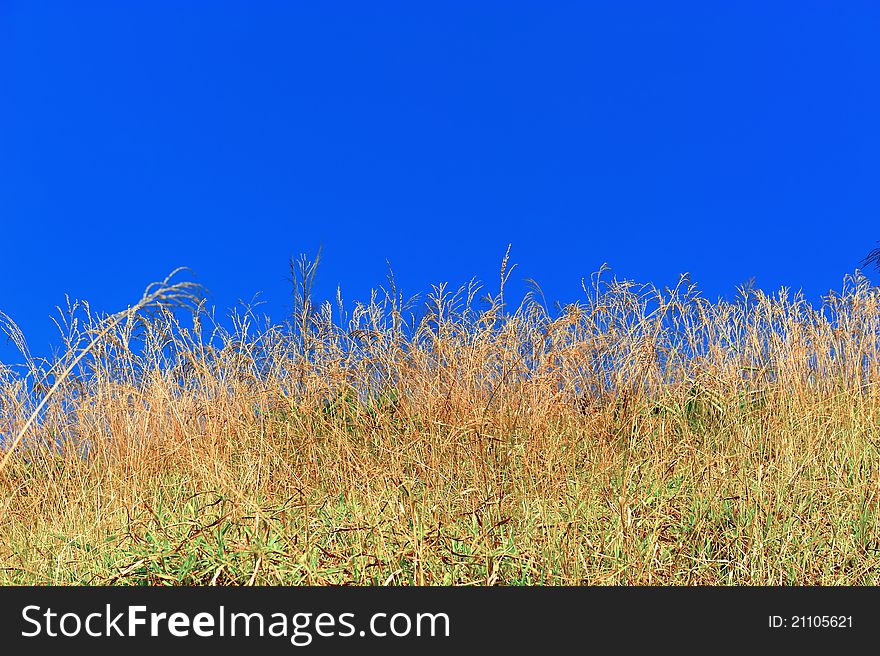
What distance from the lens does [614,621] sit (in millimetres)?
2467

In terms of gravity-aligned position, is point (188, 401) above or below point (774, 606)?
above

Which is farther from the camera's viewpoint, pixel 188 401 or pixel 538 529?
pixel 188 401

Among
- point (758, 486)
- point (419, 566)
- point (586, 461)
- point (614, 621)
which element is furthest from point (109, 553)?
point (758, 486)

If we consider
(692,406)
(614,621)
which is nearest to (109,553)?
(614,621)

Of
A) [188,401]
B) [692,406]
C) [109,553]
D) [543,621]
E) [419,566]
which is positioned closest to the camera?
[543,621]

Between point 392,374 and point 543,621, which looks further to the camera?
point 392,374

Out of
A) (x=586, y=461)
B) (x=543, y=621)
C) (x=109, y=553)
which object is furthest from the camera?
(x=586, y=461)

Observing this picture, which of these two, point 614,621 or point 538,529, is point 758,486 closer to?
point 538,529

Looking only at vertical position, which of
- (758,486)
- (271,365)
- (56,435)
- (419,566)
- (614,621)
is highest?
(271,365)

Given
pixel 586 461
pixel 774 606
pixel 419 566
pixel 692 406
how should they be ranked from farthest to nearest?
pixel 692 406 → pixel 586 461 → pixel 419 566 → pixel 774 606

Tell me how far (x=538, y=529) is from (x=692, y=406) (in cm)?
296

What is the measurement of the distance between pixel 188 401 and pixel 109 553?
2132mm

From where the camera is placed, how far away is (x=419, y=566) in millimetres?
2805

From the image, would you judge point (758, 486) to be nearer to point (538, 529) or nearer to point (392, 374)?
point (538, 529)
